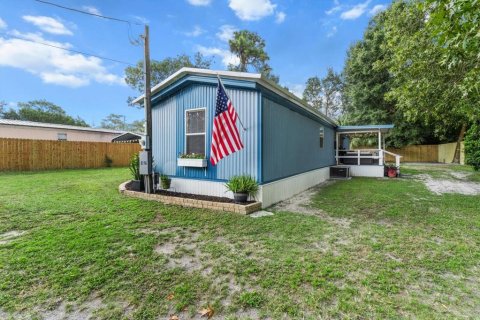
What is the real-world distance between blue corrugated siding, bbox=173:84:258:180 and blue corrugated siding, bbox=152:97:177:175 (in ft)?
0.58

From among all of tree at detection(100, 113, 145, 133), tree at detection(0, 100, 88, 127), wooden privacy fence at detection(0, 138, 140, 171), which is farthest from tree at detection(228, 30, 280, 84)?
tree at detection(100, 113, 145, 133)

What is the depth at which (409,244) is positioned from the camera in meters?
3.43

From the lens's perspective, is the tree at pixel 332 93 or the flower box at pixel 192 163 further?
the tree at pixel 332 93

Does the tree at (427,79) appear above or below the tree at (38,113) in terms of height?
below

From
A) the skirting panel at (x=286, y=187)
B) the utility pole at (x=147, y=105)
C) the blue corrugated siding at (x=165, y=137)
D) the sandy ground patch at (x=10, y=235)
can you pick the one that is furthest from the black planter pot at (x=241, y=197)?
the sandy ground patch at (x=10, y=235)

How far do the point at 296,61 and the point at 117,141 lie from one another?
16597mm

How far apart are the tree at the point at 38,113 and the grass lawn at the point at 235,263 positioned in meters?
40.6

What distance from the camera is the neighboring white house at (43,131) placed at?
16.1m

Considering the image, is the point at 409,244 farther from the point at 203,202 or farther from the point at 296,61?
the point at 296,61

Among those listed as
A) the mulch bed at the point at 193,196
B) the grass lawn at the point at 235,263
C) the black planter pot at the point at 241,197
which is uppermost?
the black planter pot at the point at 241,197

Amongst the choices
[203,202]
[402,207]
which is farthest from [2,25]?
[402,207]


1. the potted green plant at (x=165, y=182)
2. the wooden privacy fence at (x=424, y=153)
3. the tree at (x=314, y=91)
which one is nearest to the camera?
the potted green plant at (x=165, y=182)

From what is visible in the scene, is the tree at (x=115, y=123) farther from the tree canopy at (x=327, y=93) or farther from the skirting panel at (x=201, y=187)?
the skirting panel at (x=201, y=187)

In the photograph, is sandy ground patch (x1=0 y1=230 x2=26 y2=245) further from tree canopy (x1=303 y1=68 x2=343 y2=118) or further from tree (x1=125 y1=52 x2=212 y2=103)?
tree canopy (x1=303 y1=68 x2=343 y2=118)
